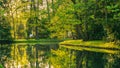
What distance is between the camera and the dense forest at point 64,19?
125 feet

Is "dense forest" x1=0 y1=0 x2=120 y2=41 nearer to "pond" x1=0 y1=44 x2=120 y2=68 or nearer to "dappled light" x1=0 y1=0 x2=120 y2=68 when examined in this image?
"dappled light" x1=0 y1=0 x2=120 y2=68

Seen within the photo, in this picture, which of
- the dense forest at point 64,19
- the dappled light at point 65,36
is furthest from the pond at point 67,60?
the dense forest at point 64,19

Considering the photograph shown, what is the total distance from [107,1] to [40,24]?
3728cm

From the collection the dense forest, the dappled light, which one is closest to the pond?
the dappled light

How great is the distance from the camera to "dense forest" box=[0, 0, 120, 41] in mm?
38250

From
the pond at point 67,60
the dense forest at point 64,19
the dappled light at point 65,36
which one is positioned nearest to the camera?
the pond at point 67,60

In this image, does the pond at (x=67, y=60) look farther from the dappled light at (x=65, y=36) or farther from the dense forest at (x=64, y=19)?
the dense forest at (x=64, y=19)

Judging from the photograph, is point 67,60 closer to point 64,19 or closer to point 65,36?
point 64,19

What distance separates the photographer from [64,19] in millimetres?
48625

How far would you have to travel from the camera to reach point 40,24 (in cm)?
7569

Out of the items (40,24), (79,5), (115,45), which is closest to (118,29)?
(115,45)

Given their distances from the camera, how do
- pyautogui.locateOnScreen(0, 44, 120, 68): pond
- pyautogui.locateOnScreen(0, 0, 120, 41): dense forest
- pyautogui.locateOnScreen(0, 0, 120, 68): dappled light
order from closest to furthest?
1. pyautogui.locateOnScreen(0, 44, 120, 68): pond
2. pyautogui.locateOnScreen(0, 0, 120, 68): dappled light
3. pyautogui.locateOnScreen(0, 0, 120, 41): dense forest

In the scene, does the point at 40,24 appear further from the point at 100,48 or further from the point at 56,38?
the point at 100,48

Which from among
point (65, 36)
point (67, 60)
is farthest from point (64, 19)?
point (65, 36)
